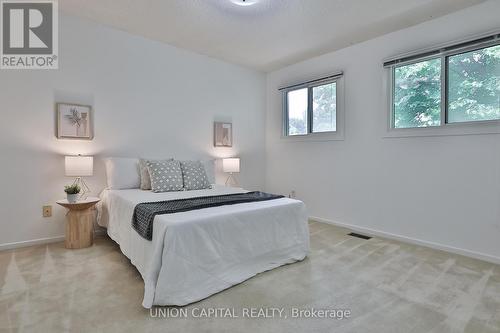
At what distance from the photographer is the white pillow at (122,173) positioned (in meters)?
3.16

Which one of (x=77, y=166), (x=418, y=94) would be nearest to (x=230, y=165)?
(x=77, y=166)

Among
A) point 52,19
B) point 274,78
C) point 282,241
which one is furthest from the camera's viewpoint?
point 274,78

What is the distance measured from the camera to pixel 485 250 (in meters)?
2.64

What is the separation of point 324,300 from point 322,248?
42.8 inches

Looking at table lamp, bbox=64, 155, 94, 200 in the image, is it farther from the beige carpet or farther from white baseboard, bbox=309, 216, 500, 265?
white baseboard, bbox=309, 216, 500, 265

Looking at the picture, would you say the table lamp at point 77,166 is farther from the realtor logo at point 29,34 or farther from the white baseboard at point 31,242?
the realtor logo at point 29,34

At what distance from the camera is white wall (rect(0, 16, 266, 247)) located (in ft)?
9.34

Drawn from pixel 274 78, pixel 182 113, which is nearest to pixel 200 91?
pixel 182 113

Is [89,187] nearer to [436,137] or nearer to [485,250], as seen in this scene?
[436,137]

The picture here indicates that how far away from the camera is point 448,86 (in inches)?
115

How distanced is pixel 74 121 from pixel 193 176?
4.87 ft

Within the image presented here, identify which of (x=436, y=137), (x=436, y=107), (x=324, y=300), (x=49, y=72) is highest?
(x=49, y=72)

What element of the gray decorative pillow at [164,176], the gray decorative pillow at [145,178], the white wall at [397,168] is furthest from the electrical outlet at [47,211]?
the white wall at [397,168]

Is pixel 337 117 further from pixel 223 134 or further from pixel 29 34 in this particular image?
pixel 29 34
